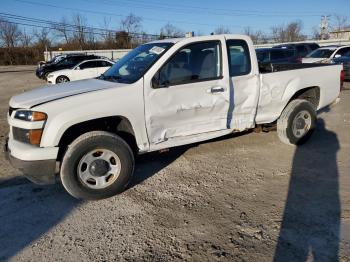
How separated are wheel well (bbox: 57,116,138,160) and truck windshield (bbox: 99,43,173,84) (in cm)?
54

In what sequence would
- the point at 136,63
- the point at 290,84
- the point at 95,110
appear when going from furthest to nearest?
the point at 290,84 → the point at 136,63 → the point at 95,110

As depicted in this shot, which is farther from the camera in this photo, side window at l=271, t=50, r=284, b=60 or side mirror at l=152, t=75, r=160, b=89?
side window at l=271, t=50, r=284, b=60

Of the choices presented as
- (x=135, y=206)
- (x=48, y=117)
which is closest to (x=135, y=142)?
(x=135, y=206)

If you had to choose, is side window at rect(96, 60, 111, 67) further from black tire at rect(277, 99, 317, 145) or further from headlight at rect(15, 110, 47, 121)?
headlight at rect(15, 110, 47, 121)

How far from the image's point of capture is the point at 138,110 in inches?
165

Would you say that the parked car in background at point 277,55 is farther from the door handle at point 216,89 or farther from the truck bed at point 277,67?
the door handle at point 216,89

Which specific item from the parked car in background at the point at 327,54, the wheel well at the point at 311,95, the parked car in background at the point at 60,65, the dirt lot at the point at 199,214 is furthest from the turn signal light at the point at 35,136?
the parked car in background at the point at 60,65

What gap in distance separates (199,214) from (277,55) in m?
13.2

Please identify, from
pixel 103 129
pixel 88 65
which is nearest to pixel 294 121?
pixel 103 129

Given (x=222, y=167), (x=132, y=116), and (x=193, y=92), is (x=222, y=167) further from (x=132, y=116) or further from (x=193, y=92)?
(x=132, y=116)

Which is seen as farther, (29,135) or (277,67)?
(277,67)

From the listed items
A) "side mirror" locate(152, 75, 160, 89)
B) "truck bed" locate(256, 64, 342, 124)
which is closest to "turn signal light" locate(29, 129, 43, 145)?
"side mirror" locate(152, 75, 160, 89)

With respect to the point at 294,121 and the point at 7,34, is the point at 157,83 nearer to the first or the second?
the point at 294,121

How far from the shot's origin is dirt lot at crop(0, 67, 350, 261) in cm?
310
